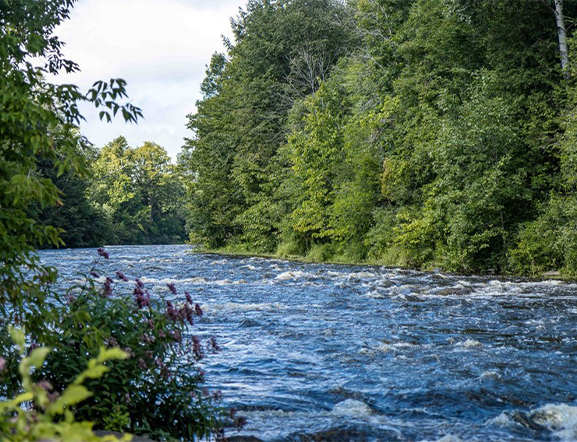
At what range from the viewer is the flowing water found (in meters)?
5.50

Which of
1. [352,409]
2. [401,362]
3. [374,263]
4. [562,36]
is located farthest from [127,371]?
[374,263]

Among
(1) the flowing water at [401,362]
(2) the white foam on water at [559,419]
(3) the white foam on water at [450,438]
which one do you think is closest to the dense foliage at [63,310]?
(1) the flowing water at [401,362]

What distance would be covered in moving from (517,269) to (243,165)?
919 inches

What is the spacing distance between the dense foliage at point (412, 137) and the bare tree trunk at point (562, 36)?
0.33 feet

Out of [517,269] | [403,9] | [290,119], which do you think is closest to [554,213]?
[517,269]

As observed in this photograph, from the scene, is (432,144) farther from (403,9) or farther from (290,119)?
(290,119)

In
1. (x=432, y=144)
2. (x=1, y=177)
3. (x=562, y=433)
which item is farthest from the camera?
(x=432, y=144)

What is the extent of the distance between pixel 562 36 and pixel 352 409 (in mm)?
16707

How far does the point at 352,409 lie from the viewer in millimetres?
5930

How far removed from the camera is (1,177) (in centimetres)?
390

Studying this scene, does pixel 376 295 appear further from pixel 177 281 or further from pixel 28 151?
pixel 28 151

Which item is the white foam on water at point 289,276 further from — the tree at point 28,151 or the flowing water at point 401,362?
the tree at point 28,151

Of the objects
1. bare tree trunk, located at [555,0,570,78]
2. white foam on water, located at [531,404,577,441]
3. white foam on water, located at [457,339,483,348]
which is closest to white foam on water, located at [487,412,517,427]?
white foam on water, located at [531,404,577,441]

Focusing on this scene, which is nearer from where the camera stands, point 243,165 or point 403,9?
point 403,9
